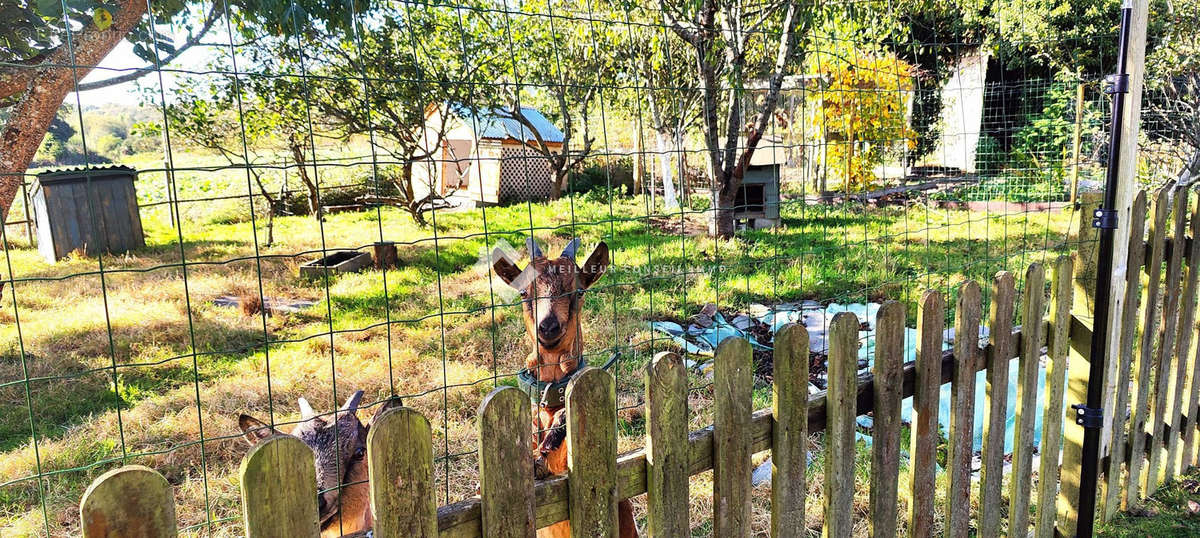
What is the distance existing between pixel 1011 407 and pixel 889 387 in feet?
9.79

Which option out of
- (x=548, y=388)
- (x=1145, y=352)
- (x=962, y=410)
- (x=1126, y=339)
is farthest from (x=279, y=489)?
(x=1145, y=352)

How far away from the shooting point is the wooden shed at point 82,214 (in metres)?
8.68

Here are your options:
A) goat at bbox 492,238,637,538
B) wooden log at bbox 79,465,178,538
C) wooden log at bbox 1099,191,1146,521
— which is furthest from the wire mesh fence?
wooden log at bbox 79,465,178,538

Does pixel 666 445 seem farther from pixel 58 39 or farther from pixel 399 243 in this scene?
pixel 58 39

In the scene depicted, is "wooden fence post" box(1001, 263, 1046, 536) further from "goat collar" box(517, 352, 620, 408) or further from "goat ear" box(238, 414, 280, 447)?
"goat ear" box(238, 414, 280, 447)

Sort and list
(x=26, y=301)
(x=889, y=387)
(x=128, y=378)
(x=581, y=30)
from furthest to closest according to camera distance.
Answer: (x=581, y=30) < (x=26, y=301) < (x=128, y=378) < (x=889, y=387)

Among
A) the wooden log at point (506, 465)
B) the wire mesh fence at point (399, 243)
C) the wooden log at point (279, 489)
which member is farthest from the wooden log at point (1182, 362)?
the wooden log at point (279, 489)

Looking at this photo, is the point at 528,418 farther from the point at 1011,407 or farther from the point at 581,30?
the point at 581,30

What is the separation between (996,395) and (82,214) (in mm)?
10472

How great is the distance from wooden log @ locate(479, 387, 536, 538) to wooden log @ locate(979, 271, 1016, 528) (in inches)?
67.3

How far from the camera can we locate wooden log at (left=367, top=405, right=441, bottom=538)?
4.32 ft

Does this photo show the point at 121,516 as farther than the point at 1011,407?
No

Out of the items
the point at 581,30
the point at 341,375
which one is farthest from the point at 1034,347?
the point at 581,30

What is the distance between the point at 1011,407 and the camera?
4547mm
